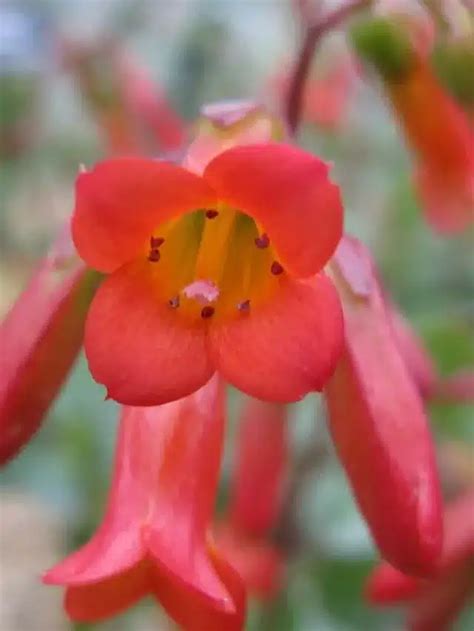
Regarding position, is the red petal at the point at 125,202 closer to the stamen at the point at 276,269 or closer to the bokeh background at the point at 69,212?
the stamen at the point at 276,269

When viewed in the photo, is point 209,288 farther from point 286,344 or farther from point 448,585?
point 448,585

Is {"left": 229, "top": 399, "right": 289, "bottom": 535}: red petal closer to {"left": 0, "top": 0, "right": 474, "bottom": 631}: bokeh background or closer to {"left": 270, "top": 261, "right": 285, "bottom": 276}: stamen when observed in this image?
{"left": 0, "top": 0, "right": 474, "bottom": 631}: bokeh background

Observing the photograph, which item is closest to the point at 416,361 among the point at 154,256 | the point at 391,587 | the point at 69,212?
the point at 391,587

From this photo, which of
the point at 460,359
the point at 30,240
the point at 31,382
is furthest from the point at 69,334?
the point at 30,240

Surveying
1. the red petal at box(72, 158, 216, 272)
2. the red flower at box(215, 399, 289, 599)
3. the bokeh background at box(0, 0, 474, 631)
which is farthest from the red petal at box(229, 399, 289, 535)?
the red petal at box(72, 158, 216, 272)

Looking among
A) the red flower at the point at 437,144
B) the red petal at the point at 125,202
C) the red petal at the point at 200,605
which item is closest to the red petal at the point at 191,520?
the red petal at the point at 200,605

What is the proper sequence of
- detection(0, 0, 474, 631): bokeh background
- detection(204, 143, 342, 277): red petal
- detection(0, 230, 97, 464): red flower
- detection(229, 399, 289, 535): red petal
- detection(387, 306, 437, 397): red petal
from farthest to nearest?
detection(0, 0, 474, 631): bokeh background < detection(229, 399, 289, 535): red petal < detection(387, 306, 437, 397): red petal < detection(0, 230, 97, 464): red flower < detection(204, 143, 342, 277): red petal

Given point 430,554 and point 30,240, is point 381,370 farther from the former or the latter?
point 30,240
